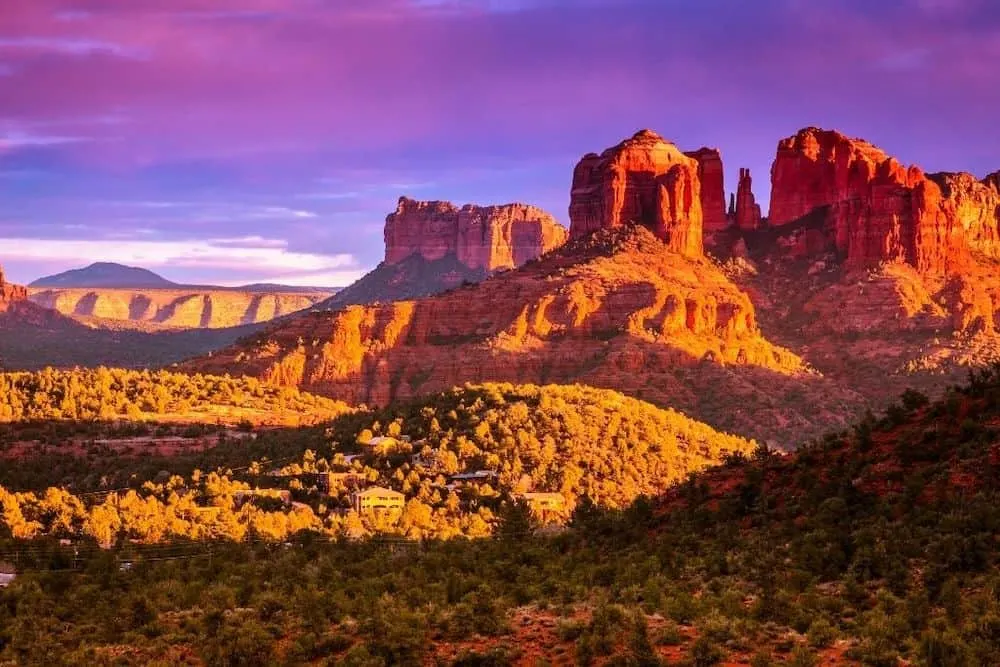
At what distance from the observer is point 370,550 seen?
50812 mm

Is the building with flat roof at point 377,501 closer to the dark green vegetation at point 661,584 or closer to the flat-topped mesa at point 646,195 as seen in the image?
the dark green vegetation at point 661,584

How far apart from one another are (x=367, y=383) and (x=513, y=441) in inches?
2996

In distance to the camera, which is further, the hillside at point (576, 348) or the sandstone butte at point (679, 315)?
the sandstone butte at point (679, 315)

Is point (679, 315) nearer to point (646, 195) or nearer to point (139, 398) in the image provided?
point (646, 195)

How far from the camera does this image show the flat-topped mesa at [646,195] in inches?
7303

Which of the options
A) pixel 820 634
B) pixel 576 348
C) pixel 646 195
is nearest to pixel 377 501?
pixel 820 634

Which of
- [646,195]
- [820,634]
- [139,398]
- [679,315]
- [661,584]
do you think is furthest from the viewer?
[646,195]

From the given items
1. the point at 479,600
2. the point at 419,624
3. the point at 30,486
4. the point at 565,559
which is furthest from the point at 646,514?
the point at 30,486

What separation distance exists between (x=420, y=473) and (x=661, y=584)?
109 ft

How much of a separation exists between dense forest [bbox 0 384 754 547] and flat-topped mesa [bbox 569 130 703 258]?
9194 cm

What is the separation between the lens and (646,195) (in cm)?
19100

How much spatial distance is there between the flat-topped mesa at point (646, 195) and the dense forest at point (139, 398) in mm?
69938

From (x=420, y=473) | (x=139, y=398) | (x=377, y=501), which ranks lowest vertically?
(x=377, y=501)

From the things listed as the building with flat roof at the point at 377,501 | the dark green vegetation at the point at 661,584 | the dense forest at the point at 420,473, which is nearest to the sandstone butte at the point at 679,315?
the dense forest at the point at 420,473
